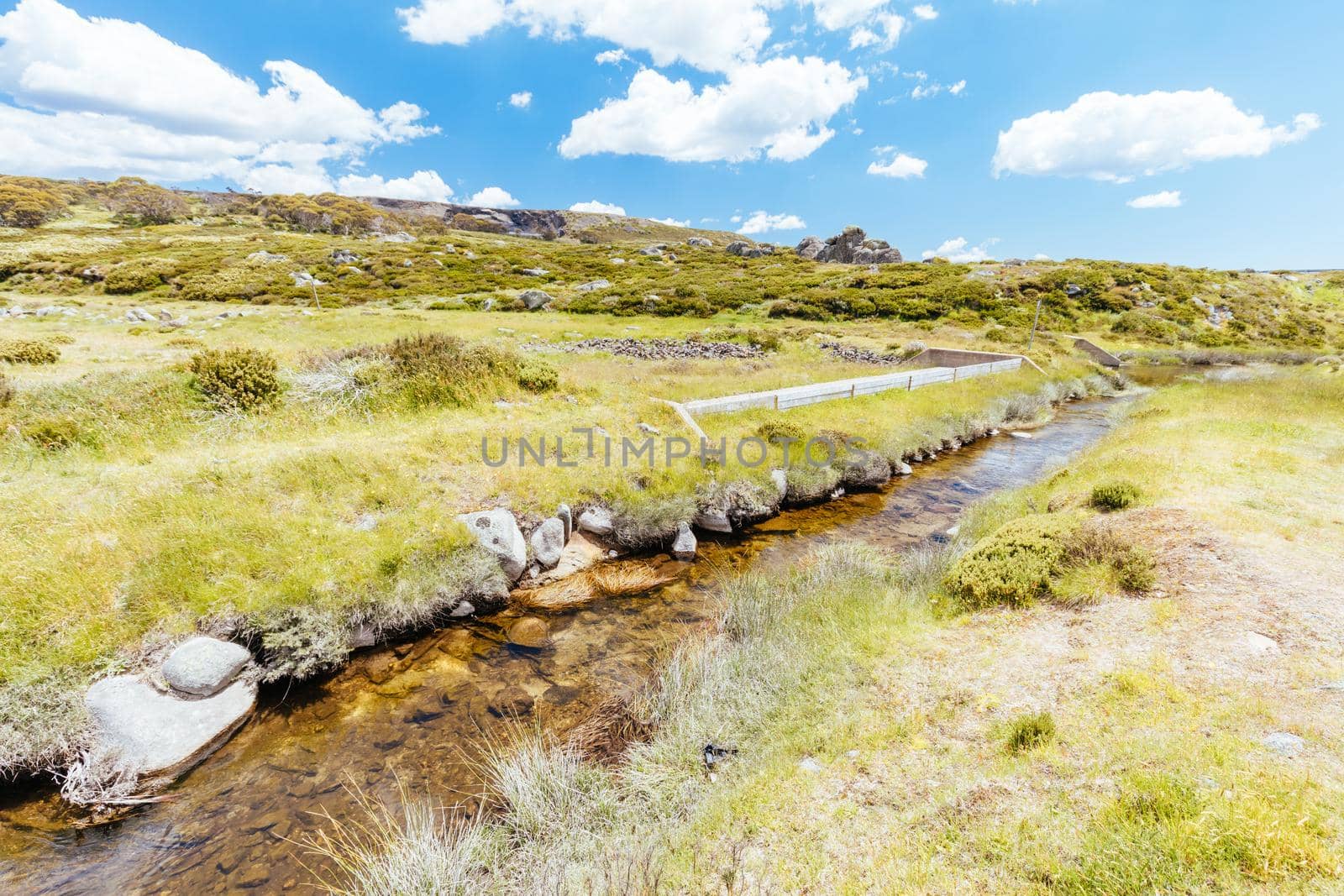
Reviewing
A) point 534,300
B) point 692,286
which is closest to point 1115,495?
point 534,300

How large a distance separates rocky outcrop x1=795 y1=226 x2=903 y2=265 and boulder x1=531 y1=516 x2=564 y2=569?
8633cm

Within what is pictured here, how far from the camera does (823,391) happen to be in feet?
63.5

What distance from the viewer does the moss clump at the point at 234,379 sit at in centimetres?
1304

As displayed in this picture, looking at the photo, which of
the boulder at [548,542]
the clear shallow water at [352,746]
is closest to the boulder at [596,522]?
the boulder at [548,542]

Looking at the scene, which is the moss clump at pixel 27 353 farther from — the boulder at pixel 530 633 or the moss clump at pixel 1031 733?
the moss clump at pixel 1031 733

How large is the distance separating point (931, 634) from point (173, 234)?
355 ft

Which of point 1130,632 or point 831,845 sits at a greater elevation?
point 1130,632

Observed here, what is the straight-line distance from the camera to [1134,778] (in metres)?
4.11

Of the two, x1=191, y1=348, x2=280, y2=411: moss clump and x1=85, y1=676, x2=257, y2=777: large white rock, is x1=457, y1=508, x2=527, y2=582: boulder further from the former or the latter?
x1=191, y1=348, x2=280, y2=411: moss clump

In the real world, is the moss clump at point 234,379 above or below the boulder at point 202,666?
above

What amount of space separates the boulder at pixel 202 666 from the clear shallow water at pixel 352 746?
70 cm

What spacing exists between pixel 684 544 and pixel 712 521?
1.27 metres

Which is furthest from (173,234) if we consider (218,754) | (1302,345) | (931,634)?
(1302,345)

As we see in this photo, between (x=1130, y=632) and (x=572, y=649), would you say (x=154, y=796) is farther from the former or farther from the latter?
(x=1130, y=632)
